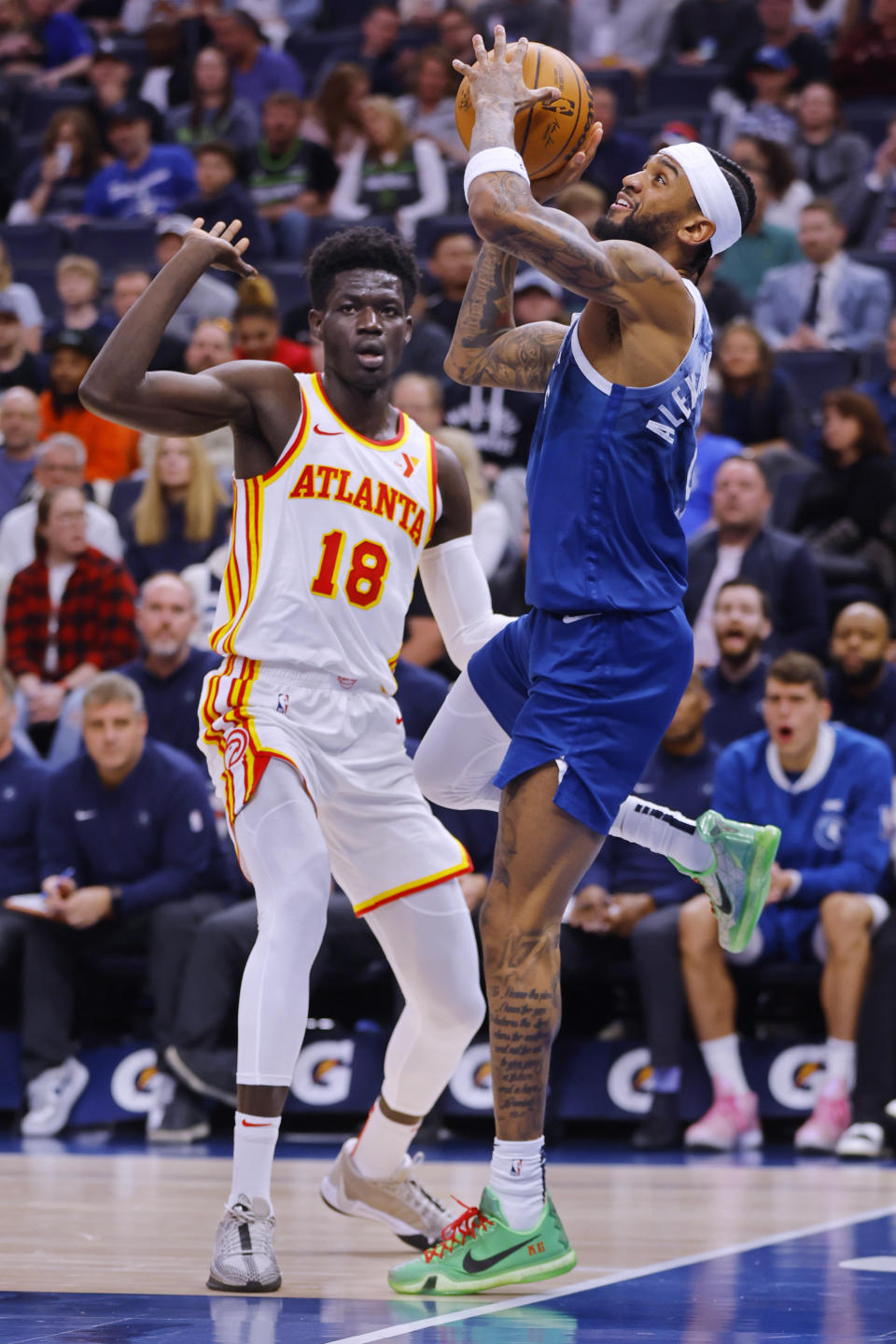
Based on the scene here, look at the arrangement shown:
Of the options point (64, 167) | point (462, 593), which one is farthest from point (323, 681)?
point (64, 167)

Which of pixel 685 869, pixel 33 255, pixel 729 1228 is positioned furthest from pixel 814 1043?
pixel 33 255

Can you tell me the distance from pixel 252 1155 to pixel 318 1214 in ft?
4.45

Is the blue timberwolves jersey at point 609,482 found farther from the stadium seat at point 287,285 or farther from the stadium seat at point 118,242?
the stadium seat at point 118,242

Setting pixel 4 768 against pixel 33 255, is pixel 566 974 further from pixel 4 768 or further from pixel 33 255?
pixel 33 255

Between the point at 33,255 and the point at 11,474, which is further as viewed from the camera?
the point at 33,255

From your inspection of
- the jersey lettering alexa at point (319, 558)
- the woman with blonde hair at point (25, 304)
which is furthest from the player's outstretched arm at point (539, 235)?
the woman with blonde hair at point (25, 304)

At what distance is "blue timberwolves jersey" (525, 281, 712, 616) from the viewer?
4203 millimetres

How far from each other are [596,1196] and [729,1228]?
2.57 feet

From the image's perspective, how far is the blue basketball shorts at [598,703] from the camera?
165 inches

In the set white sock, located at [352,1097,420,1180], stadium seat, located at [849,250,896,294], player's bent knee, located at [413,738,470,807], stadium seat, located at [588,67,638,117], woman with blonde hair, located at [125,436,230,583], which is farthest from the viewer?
stadium seat, located at [588,67,638,117]

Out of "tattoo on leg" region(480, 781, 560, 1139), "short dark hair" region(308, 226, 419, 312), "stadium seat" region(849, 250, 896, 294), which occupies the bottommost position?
"tattoo on leg" region(480, 781, 560, 1139)

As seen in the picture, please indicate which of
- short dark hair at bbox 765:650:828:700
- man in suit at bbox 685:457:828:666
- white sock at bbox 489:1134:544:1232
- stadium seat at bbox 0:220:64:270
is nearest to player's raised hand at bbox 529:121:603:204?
white sock at bbox 489:1134:544:1232

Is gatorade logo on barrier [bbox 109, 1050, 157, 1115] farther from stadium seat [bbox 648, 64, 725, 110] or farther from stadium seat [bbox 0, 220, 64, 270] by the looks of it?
stadium seat [bbox 648, 64, 725, 110]

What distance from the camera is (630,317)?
162 inches
